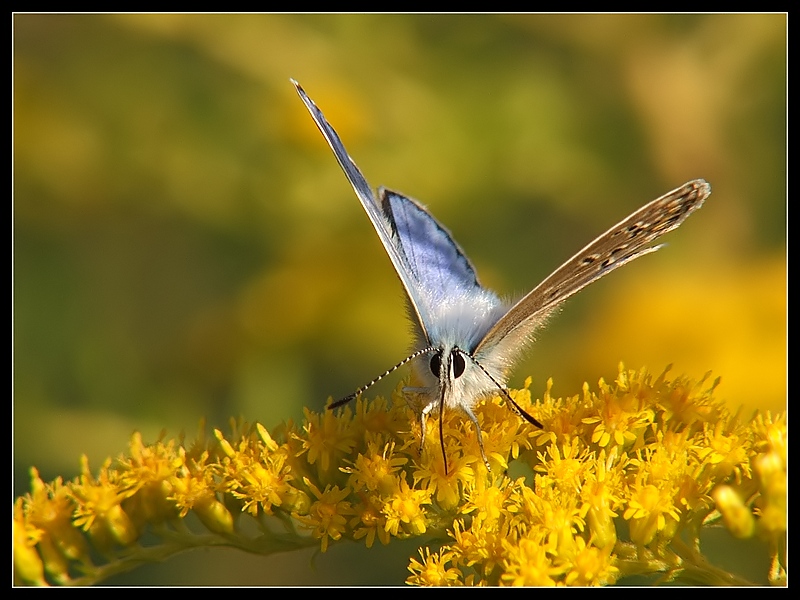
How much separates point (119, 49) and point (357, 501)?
122 inches

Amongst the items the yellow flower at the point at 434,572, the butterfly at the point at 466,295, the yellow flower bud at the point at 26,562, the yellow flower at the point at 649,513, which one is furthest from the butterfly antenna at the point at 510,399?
the yellow flower bud at the point at 26,562

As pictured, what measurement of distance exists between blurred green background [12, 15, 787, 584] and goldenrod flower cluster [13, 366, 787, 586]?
106cm

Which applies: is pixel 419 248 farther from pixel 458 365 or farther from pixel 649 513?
pixel 649 513

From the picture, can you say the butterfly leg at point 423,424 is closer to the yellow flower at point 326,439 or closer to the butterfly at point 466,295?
the butterfly at point 466,295

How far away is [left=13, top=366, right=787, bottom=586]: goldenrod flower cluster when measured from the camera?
94.3 inches

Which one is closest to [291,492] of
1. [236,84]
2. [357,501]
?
[357,501]

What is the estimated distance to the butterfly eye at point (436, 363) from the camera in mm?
2645

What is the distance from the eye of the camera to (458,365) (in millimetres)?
2648

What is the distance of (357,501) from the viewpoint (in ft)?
8.77

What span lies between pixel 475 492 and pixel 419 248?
943 millimetres

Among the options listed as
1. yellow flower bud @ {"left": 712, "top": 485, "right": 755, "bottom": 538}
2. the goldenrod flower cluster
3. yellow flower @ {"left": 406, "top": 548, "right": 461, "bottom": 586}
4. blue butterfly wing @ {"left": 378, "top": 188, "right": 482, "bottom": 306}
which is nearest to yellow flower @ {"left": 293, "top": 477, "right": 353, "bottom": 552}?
the goldenrod flower cluster

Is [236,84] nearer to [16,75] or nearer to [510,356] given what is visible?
[16,75]

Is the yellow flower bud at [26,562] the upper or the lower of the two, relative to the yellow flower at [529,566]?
upper

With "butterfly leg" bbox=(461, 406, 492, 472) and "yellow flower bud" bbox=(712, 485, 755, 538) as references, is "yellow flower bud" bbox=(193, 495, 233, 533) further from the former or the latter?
"yellow flower bud" bbox=(712, 485, 755, 538)
